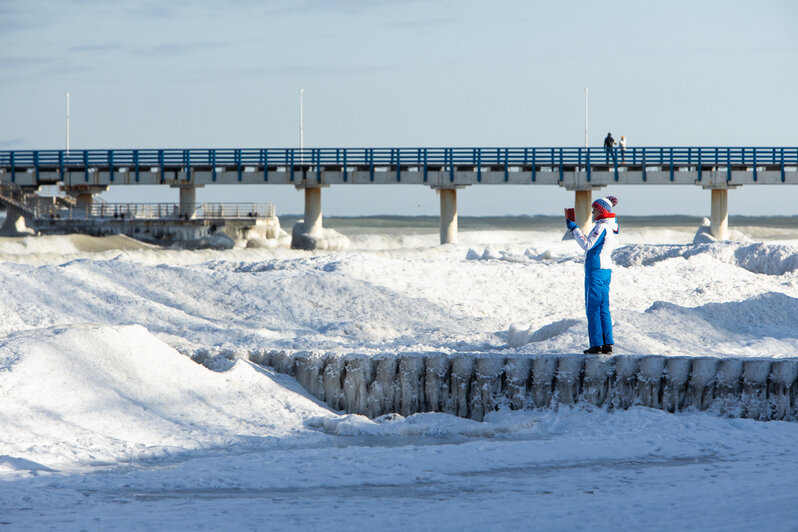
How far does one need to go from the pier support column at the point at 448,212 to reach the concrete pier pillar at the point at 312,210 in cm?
424

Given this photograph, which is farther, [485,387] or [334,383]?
[334,383]

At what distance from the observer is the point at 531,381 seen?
397 inches

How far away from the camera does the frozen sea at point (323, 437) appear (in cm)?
619

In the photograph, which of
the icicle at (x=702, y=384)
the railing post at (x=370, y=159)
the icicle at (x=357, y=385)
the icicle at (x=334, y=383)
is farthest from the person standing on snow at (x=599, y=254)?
the railing post at (x=370, y=159)

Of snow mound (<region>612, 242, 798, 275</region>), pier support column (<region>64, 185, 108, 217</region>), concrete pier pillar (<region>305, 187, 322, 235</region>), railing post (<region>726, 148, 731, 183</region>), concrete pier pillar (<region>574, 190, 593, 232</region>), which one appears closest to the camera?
snow mound (<region>612, 242, 798, 275</region>)

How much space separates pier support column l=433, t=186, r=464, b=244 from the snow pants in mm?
26428

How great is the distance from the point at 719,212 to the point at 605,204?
28.2m

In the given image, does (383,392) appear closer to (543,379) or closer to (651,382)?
(543,379)

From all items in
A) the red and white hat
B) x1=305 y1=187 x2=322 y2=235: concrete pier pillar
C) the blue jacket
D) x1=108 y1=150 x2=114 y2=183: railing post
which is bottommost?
x1=305 y1=187 x2=322 y2=235: concrete pier pillar

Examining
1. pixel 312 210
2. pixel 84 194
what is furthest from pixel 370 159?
pixel 84 194

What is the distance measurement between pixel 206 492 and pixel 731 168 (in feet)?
106

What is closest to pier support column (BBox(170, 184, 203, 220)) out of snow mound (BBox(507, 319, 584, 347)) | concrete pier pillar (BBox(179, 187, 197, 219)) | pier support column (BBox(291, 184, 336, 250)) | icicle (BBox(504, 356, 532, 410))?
concrete pier pillar (BBox(179, 187, 197, 219))

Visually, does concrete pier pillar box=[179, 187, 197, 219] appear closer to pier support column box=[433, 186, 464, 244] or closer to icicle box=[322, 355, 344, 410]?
pier support column box=[433, 186, 464, 244]

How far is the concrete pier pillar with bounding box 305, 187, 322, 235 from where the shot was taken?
36.7 metres
